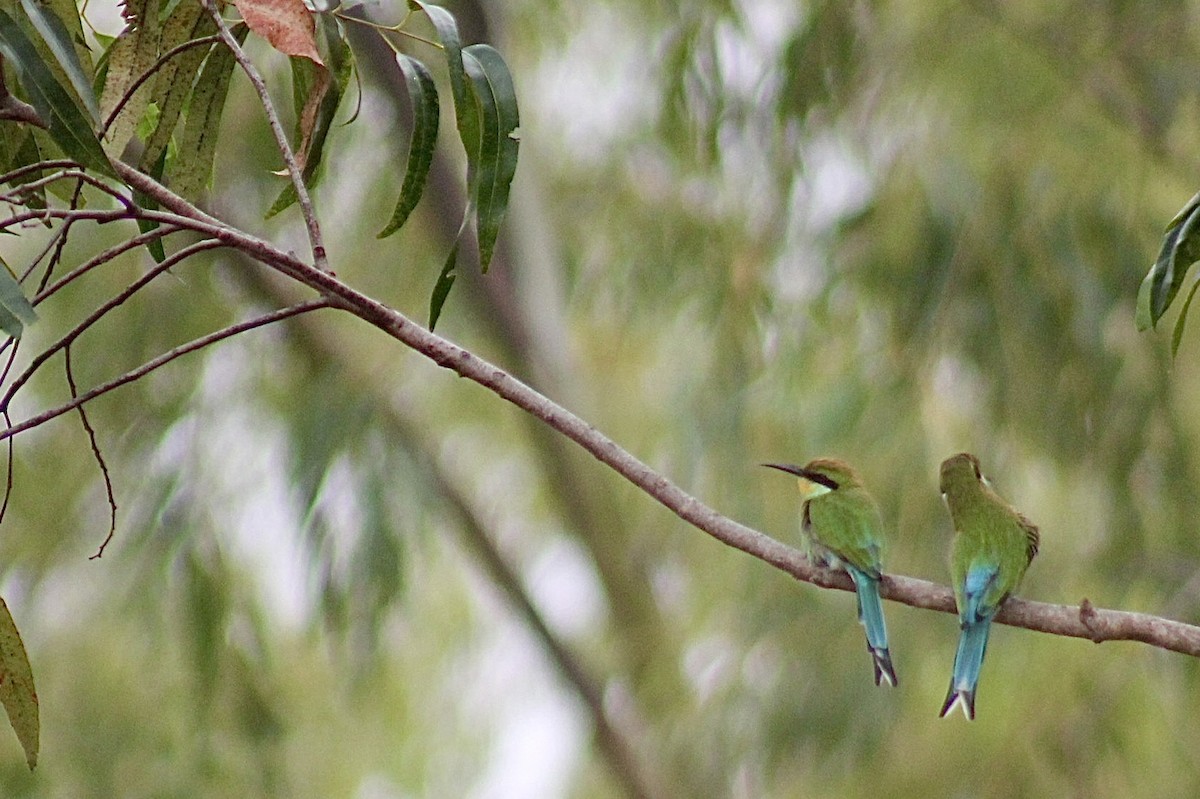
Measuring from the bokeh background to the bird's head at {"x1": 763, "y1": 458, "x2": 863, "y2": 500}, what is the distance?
92 cm

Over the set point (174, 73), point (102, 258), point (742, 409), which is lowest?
point (102, 258)

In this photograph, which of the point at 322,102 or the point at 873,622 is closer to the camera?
the point at 322,102

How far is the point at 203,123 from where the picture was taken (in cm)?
165

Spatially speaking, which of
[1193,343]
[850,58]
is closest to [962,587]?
[850,58]

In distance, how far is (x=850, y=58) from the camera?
3771 millimetres

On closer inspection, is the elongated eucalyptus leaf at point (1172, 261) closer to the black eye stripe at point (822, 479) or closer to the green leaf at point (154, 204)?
the green leaf at point (154, 204)

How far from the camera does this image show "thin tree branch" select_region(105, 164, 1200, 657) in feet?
4.11

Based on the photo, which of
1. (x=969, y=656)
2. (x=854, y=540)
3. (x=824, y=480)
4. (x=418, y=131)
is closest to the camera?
(x=418, y=131)

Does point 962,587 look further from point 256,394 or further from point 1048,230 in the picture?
point 256,394

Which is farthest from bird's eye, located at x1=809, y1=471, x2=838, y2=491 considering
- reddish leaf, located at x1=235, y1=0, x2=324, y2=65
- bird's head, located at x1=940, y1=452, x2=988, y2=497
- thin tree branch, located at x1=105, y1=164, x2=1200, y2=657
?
reddish leaf, located at x1=235, y1=0, x2=324, y2=65

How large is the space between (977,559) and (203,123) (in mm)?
1206

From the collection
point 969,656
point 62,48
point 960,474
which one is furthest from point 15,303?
point 960,474

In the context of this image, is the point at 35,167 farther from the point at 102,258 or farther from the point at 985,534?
the point at 985,534

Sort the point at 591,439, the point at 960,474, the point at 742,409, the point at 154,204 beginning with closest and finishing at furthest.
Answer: the point at 591,439
the point at 154,204
the point at 960,474
the point at 742,409
